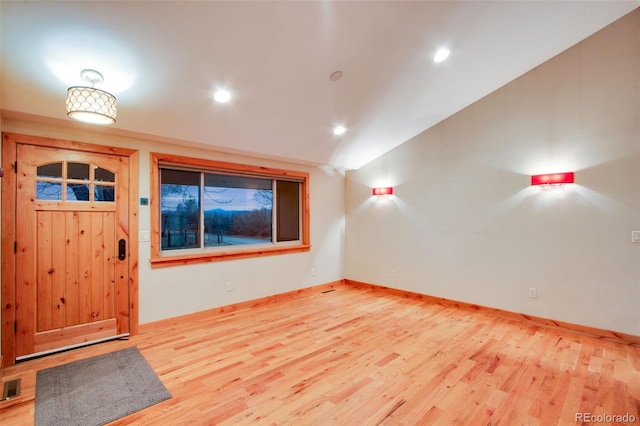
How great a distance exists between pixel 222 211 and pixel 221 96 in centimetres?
197

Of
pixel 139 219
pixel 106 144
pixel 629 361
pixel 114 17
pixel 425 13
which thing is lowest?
pixel 629 361

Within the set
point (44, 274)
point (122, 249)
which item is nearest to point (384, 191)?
point (122, 249)

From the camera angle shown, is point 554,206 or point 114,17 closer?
point 114,17

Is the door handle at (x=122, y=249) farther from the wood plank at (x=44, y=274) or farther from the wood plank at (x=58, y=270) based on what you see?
the wood plank at (x=44, y=274)

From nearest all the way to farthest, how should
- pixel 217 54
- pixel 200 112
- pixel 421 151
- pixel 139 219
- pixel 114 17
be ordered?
pixel 114 17, pixel 217 54, pixel 200 112, pixel 139 219, pixel 421 151

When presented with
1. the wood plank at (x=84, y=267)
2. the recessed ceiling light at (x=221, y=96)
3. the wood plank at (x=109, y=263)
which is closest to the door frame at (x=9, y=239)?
the wood plank at (x=84, y=267)

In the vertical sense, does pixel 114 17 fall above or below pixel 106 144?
above

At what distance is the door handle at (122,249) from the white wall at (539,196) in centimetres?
418

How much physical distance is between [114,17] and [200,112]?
4.05ft

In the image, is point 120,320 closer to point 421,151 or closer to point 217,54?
point 217,54

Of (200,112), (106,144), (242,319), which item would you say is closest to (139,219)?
→ (106,144)

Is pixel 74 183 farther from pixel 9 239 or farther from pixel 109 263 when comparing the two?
pixel 109 263

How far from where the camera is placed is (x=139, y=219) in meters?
3.60

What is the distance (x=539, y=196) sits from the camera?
383 centimetres
